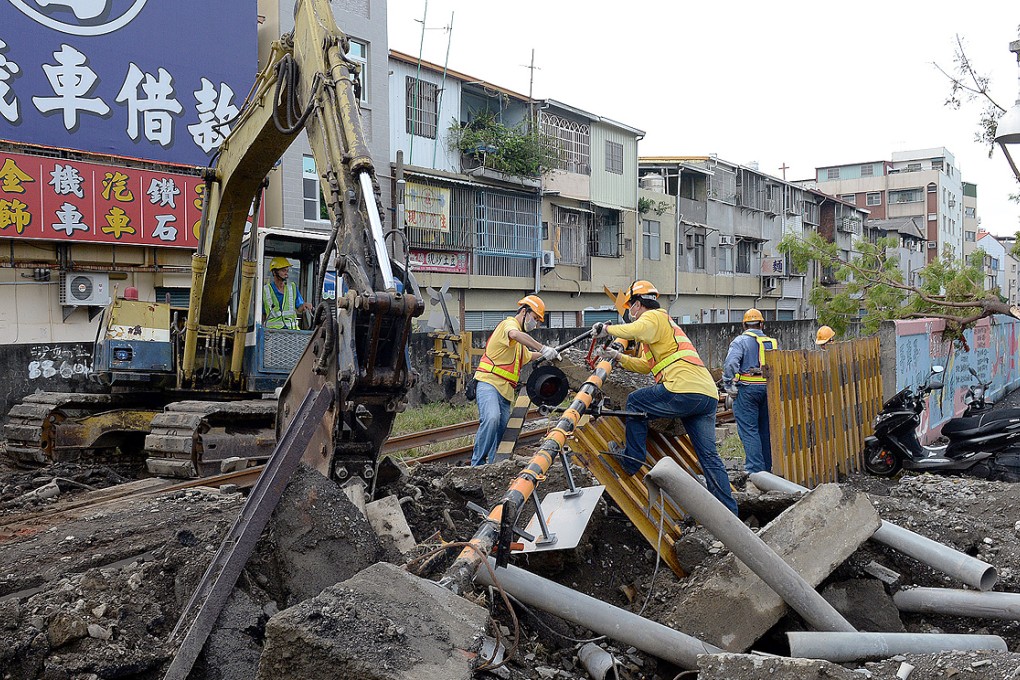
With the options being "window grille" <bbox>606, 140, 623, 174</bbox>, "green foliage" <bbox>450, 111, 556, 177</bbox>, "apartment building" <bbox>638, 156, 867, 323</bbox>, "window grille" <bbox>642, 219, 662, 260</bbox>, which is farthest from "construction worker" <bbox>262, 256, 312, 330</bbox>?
"window grille" <bbox>642, 219, 662, 260</bbox>

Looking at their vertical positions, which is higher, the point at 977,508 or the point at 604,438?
the point at 604,438

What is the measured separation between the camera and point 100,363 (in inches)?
376

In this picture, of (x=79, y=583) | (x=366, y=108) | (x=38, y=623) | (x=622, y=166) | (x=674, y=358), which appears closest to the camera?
(x=38, y=623)

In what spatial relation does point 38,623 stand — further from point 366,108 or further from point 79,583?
point 366,108

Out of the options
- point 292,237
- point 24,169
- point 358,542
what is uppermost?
point 24,169

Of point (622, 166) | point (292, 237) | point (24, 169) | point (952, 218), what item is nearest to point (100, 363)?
point (292, 237)

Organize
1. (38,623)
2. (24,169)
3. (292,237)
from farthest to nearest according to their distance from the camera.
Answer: (24,169)
(292,237)
(38,623)

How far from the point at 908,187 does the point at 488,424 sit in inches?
2489

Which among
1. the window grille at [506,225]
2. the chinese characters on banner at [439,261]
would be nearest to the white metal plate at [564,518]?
the chinese characters on banner at [439,261]

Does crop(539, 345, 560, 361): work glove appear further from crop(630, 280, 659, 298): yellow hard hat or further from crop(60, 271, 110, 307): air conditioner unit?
crop(60, 271, 110, 307): air conditioner unit

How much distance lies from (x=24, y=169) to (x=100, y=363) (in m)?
7.56

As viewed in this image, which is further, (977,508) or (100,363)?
(100,363)

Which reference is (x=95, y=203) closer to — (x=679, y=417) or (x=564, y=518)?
(x=679, y=417)

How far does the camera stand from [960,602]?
4789 mm
